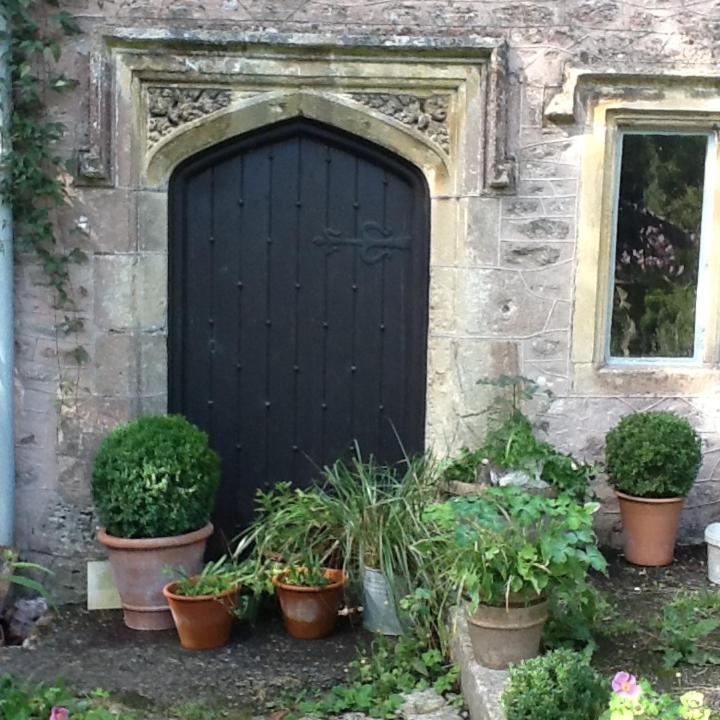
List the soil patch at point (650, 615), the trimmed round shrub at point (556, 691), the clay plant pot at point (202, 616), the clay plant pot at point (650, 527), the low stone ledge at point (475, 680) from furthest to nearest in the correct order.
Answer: the clay plant pot at point (650, 527) → the clay plant pot at point (202, 616) → the soil patch at point (650, 615) → the low stone ledge at point (475, 680) → the trimmed round shrub at point (556, 691)

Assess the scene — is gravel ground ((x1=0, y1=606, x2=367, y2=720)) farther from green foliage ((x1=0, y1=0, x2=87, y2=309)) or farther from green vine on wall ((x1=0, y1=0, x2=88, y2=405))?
green foliage ((x1=0, y1=0, x2=87, y2=309))

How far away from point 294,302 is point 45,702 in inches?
92.8

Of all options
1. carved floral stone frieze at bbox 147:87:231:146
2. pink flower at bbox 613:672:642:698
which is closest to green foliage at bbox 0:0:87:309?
carved floral stone frieze at bbox 147:87:231:146

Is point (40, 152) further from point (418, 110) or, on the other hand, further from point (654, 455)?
point (654, 455)

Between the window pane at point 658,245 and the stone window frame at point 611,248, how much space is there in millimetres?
62

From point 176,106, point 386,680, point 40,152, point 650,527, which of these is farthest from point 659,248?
point 40,152

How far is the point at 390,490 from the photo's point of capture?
16.5 feet

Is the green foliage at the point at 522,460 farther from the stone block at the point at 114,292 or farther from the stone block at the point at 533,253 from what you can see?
the stone block at the point at 114,292

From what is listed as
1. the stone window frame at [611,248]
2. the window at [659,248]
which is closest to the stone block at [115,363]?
the stone window frame at [611,248]

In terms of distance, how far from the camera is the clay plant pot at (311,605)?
461cm

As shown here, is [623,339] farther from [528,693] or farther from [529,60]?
[528,693]

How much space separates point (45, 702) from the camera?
377cm

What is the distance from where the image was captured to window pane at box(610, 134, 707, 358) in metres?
5.41

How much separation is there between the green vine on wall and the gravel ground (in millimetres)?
1341
